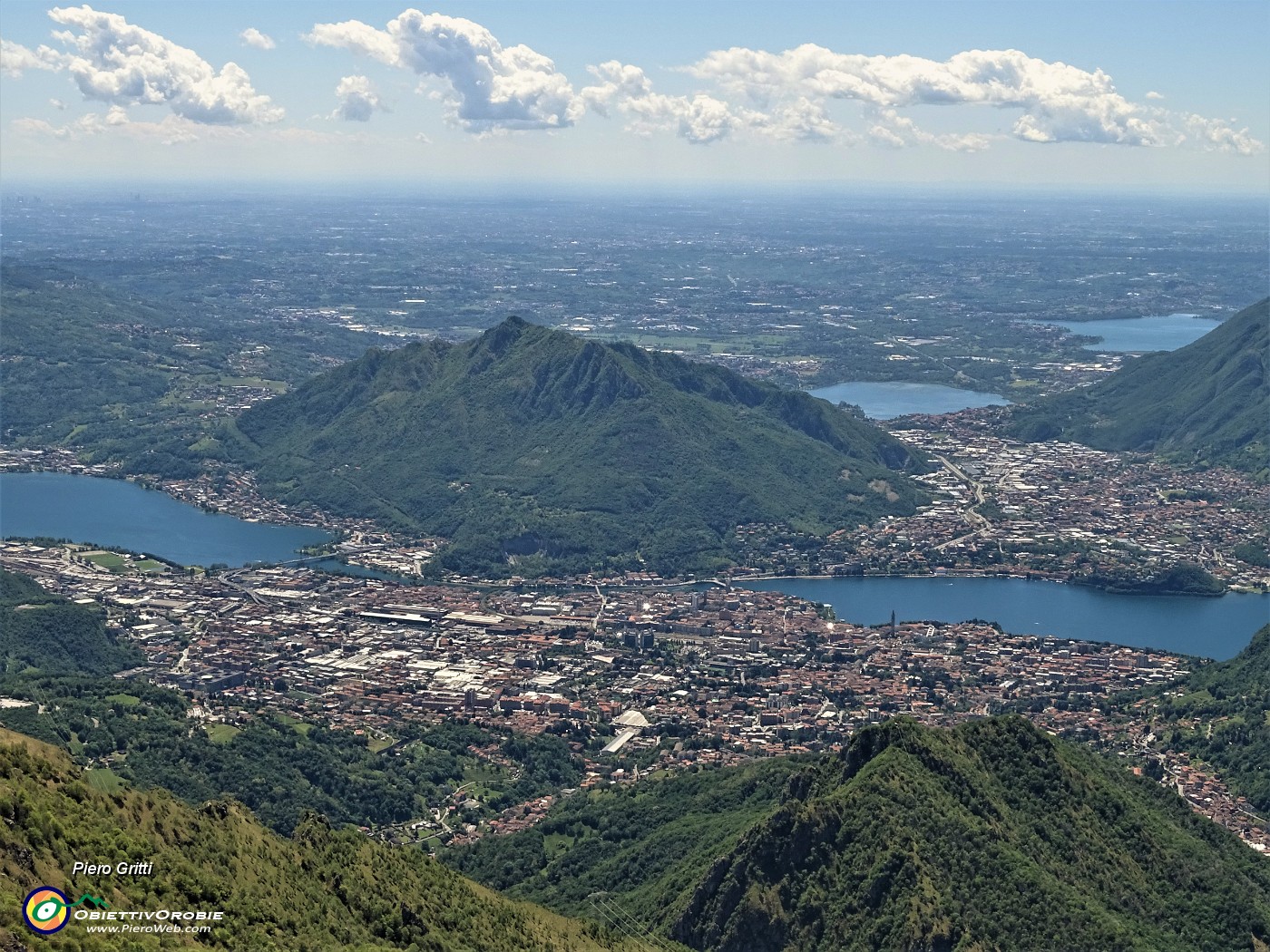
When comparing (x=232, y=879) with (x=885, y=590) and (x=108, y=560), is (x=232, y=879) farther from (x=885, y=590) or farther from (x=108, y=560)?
(x=108, y=560)

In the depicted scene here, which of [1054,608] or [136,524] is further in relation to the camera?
[136,524]

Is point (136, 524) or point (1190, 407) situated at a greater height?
point (1190, 407)

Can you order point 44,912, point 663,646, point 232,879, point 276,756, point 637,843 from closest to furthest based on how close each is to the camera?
point 44,912 → point 232,879 → point 637,843 → point 276,756 → point 663,646

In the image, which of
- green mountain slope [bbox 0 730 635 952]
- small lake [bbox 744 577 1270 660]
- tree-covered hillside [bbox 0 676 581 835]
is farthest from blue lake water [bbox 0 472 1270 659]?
green mountain slope [bbox 0 730 635 952]

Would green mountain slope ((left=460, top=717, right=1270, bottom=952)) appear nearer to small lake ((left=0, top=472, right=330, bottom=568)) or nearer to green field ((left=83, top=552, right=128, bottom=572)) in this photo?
green field ((left=83, top=552, right=128, bottom=572))

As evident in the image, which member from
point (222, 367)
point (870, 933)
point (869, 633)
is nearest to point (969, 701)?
point (869, 633)

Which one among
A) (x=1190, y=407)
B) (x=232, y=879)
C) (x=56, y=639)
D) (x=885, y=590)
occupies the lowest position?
(x=885, y=590)

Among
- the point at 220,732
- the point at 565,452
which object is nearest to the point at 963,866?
the point at 220,732

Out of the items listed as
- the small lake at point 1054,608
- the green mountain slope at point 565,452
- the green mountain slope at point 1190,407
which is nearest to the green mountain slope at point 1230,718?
the small lake at point 1054,608
